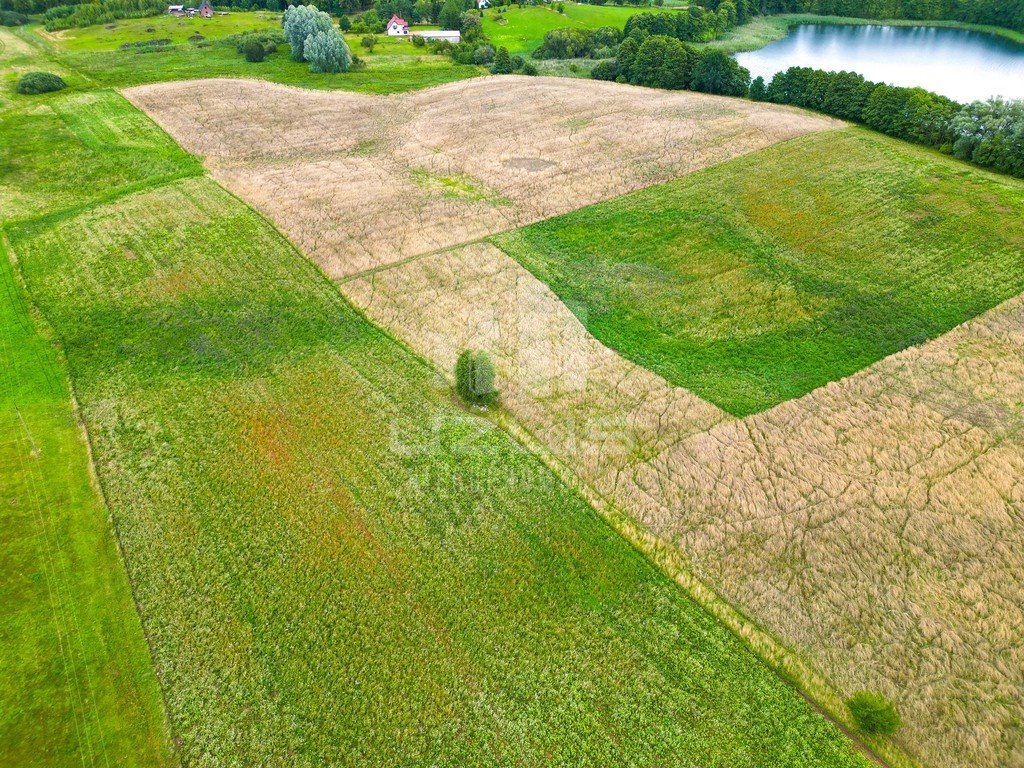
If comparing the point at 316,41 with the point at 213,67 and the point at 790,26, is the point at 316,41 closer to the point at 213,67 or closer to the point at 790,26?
the point at 213,67

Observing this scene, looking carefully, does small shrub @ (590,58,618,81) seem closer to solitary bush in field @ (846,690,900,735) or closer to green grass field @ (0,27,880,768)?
green grass field @ (0,27,880,768)

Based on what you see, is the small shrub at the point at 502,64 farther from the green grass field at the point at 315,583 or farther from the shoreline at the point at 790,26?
the green grass field at the point at 315,583

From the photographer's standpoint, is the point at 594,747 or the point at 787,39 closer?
the point at 594,747

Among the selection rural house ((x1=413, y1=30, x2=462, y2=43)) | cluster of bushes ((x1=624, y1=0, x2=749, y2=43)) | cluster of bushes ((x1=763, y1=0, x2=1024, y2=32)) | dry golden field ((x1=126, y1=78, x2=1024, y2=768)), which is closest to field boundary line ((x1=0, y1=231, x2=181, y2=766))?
dry golden field ((x1=126, y1=78, x2=1024, y2=768))

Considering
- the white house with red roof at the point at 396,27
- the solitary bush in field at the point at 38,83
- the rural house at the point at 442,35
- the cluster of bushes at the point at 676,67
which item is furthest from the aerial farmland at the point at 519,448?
the white house with red roof at the point at 396,27

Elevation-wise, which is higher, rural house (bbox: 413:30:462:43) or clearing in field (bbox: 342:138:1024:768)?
rural house (bbox: 413:30:462:43)

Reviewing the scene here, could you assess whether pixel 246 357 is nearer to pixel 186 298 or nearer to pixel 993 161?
pixel 186 298

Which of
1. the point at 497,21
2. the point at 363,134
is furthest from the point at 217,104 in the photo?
the point at 497,21
